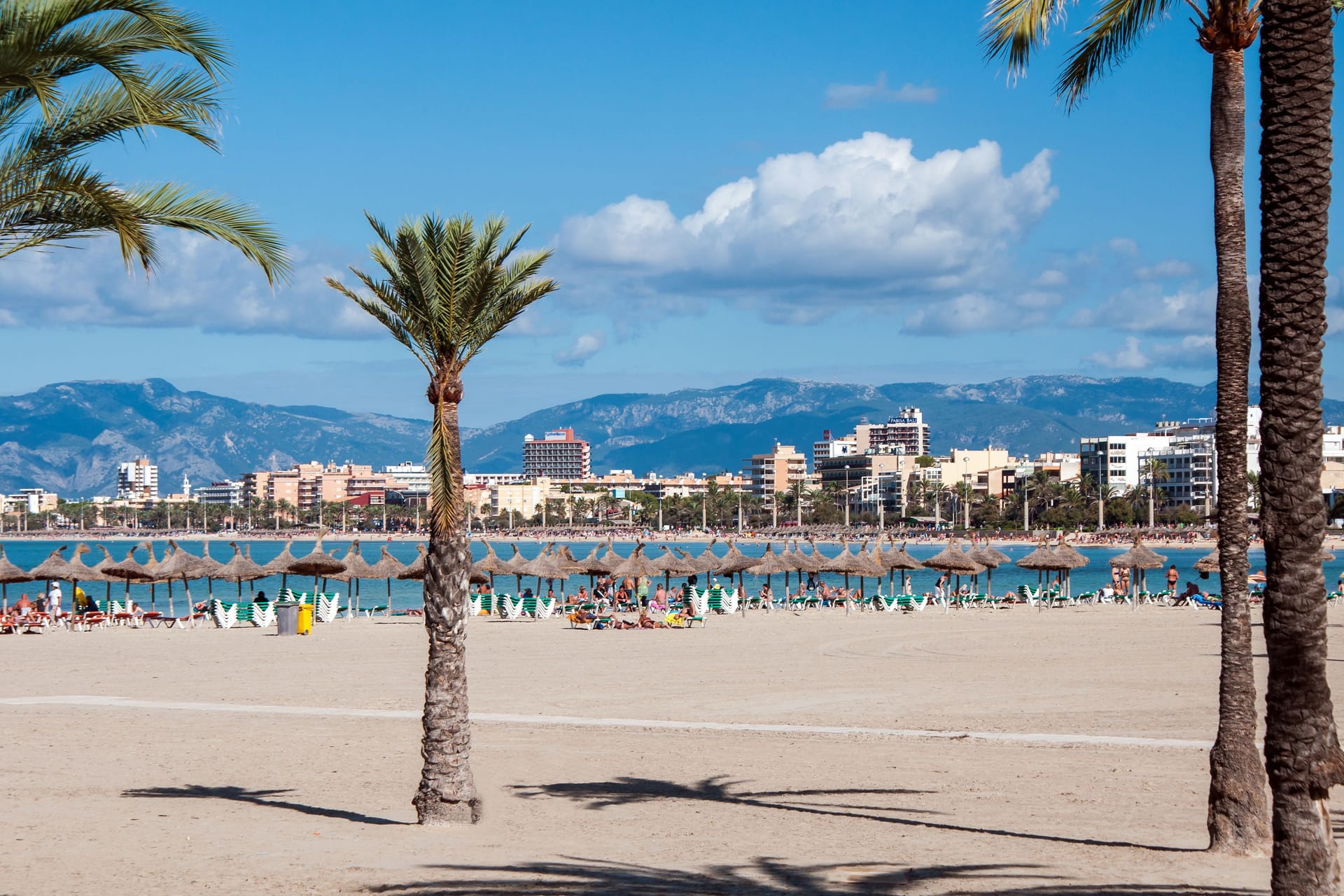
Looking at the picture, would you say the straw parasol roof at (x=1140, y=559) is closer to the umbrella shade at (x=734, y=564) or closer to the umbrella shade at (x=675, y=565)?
the umbrella shade at (x=734, y=564)

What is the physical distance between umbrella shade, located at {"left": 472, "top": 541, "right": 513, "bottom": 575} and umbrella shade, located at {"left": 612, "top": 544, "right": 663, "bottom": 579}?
303 cm

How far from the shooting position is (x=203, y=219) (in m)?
8.16

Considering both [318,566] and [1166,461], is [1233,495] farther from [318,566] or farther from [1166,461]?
[1166,461]

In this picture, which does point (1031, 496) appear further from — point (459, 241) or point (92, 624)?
point (459, 241)

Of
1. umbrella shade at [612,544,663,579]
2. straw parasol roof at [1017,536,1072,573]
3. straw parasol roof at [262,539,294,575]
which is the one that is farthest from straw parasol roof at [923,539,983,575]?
straw parasol roof at [262,539,294,575]

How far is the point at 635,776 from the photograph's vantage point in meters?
11.8

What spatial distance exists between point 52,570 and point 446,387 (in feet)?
94.6

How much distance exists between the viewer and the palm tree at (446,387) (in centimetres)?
966

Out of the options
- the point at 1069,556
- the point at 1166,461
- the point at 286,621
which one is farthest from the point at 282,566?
the point at 1166,461

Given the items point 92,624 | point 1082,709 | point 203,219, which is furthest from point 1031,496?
point 203,219

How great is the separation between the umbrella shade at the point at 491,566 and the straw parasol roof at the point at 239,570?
556 cm

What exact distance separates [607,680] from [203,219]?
1258 cm

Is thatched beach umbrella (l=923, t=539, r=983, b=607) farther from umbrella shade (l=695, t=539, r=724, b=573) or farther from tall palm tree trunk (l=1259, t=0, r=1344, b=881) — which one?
tall palm tree trunk (l=1259, t=0, r=1344, b=881)

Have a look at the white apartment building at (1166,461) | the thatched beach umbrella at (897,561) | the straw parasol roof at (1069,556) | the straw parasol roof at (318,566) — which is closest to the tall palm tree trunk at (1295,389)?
the straw parasol roof at (318,566)
